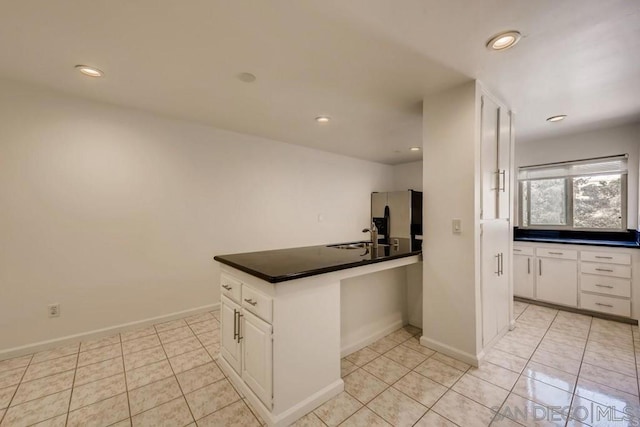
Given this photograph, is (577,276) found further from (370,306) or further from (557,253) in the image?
(370,306)

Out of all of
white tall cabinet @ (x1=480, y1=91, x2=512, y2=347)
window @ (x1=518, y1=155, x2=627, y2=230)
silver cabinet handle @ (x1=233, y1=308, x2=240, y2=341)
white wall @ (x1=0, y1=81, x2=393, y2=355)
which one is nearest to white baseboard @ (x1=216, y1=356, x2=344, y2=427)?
silver cabinet handle @ (x1=233, y1=308, x2=240, y2=341)

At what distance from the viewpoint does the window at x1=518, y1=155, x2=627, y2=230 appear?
3.40 m

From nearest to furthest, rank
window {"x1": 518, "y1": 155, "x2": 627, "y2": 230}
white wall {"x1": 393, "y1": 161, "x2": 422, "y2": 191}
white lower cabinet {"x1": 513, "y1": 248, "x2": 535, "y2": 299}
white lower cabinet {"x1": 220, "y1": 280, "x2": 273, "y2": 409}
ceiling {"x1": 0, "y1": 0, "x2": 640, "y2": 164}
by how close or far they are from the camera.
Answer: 1. ceiling {"x1": 0, "y1": 0, "x2": 640, "y2": 164}
2. white lower cabinet {"x1": 220, "y1": 280, "x2": 273, "y2": 409}
3. window {"x1": 518, "y1": 155, "x2": 627, "y2": 230}
4. white lower cabinet {"x1": 513, "y1": 248, "x2": 535, "y2": 299}
5. white wall {"x1": 393, "y1": 161, "x2": 422, "y2": 191}

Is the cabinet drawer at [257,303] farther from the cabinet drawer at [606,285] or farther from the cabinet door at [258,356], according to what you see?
the cabinet drawer at [606,285]

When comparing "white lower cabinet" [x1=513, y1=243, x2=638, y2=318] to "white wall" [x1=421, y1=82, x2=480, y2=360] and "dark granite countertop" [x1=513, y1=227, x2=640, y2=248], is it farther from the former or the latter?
"white wall" [x1=421, y1=82, x2=480, y2=360]

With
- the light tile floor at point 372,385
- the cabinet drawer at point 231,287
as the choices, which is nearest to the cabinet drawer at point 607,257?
the light tile floor at point 372,385

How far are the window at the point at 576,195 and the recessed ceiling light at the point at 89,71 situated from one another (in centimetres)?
533

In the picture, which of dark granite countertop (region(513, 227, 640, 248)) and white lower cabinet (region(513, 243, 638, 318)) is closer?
white lower cabinet (region(513, 243, 638, 318))

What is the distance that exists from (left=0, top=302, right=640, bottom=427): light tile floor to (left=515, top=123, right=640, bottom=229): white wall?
1813mm

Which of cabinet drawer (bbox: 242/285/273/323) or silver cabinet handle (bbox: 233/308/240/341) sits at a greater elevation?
cabinet drawer (bbox: 242/285/273/323)

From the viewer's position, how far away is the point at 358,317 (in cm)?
236

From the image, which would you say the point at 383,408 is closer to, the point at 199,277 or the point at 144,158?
the point at 199,277

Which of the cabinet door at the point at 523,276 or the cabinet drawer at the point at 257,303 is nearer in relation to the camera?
the cabinet drawer at the point at 257,303

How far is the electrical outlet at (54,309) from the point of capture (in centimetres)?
237
